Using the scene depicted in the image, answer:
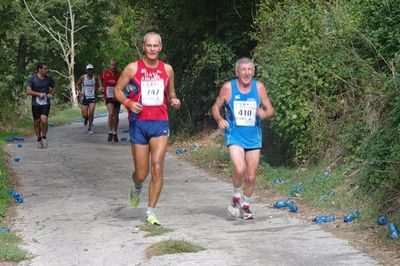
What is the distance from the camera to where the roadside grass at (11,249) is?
7520 millimetres

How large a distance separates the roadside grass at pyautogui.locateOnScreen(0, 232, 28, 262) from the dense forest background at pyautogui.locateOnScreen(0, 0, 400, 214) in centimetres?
394

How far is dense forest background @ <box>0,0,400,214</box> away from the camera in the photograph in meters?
9.71

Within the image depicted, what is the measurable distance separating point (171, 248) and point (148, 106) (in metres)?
2.05

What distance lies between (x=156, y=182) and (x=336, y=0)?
637 cm

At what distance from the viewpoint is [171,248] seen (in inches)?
296

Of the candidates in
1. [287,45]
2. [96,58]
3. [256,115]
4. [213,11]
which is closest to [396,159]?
[256,115]

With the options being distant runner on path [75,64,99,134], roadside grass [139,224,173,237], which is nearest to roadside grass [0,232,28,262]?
roadside grass [139,224,173,237]

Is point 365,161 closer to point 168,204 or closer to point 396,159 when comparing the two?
point 396,159

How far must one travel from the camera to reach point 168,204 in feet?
34.5

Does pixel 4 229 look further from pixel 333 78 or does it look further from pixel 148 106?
pixel 333 78

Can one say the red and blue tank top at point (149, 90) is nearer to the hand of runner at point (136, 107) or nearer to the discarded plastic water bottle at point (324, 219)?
the hand of runner at point (136, 107)

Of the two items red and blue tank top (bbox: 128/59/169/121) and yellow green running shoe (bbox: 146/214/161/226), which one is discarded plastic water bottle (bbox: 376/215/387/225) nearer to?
yellow green running shoe (bbox: 146/214/161/226)

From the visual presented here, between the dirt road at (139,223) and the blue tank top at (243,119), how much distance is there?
97 cm

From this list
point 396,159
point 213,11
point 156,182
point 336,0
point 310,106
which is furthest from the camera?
point 213,11
